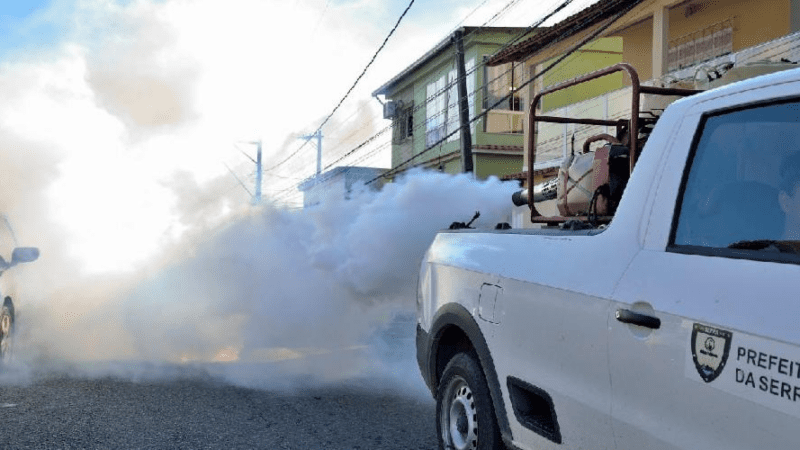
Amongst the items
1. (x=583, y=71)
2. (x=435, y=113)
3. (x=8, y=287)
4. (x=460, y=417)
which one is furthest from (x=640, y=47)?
(x=460, y=417)

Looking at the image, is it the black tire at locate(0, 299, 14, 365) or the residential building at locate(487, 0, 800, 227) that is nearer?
the black tire at locate(0, 299, 14, 365)

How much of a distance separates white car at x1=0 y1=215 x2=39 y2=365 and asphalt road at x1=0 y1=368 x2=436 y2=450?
54 cm

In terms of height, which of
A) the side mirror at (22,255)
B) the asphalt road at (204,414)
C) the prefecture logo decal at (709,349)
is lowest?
the asphalt road at (204,414)

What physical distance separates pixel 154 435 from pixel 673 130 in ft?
14.4

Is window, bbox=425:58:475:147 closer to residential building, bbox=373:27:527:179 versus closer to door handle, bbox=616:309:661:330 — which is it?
residential building, bbox=373:27:527:179

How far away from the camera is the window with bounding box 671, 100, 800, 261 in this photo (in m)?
2.53

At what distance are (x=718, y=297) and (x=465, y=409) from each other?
211cm

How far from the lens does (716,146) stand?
2844 millimetres

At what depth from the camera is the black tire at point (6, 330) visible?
828 cm

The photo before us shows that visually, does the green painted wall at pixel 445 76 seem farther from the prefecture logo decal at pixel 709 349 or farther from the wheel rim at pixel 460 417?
the prefecture logo decal at pixel 709 349

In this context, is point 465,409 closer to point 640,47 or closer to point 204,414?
point 204,414

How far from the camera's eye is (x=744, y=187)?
2.74 meters

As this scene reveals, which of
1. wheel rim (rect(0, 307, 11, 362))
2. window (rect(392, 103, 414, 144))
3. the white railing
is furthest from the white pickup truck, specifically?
window (rect(392, 103, 414, 144))

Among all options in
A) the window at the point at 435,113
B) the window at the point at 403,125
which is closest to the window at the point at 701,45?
the window at the point at 435,113
